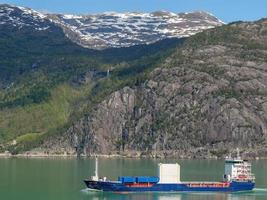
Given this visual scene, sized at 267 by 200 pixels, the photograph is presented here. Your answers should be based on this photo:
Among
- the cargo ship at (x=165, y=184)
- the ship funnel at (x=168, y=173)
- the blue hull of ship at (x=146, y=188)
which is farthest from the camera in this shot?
the ship funnel at (x=168, y=173)

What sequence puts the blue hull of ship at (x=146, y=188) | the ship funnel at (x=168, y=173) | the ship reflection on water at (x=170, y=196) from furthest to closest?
the ship funnel at (x=168, y=173) → the blue hull of ship at (x=146, y=188) → the ship reflection on water at (x=170, y=196)

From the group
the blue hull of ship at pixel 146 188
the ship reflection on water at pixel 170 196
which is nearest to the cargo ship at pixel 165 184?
the blue hull of ship at pixel 146 188

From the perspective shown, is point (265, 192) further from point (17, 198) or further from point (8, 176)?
point (8, 176)

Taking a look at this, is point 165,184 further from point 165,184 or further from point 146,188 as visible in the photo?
point 146,188

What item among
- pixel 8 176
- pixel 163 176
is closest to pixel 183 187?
pixel 163 176

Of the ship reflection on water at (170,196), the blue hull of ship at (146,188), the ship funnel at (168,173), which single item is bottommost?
the ship reflection on water at (170,196)

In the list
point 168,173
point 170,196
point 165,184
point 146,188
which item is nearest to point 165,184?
point 165,184

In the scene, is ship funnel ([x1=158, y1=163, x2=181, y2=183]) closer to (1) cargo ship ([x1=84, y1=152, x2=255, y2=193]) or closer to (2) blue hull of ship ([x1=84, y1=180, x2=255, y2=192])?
(1) cargo ship ([x1=84, y1=152, x2=255, y2=193])

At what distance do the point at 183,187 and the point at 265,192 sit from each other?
1647 cm

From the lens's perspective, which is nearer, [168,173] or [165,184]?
[165,184]

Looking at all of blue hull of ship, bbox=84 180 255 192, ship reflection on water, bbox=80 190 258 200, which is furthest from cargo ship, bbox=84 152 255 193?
ship reflection on water, bbox=80 190 258 200

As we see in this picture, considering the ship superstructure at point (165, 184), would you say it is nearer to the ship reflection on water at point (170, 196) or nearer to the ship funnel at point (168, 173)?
the ship funnel at point (168, 173)

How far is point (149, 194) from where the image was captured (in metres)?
148

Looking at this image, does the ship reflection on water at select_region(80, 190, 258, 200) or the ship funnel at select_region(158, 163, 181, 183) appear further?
the ship funnel at select_region(158, 163, 181, 183)
